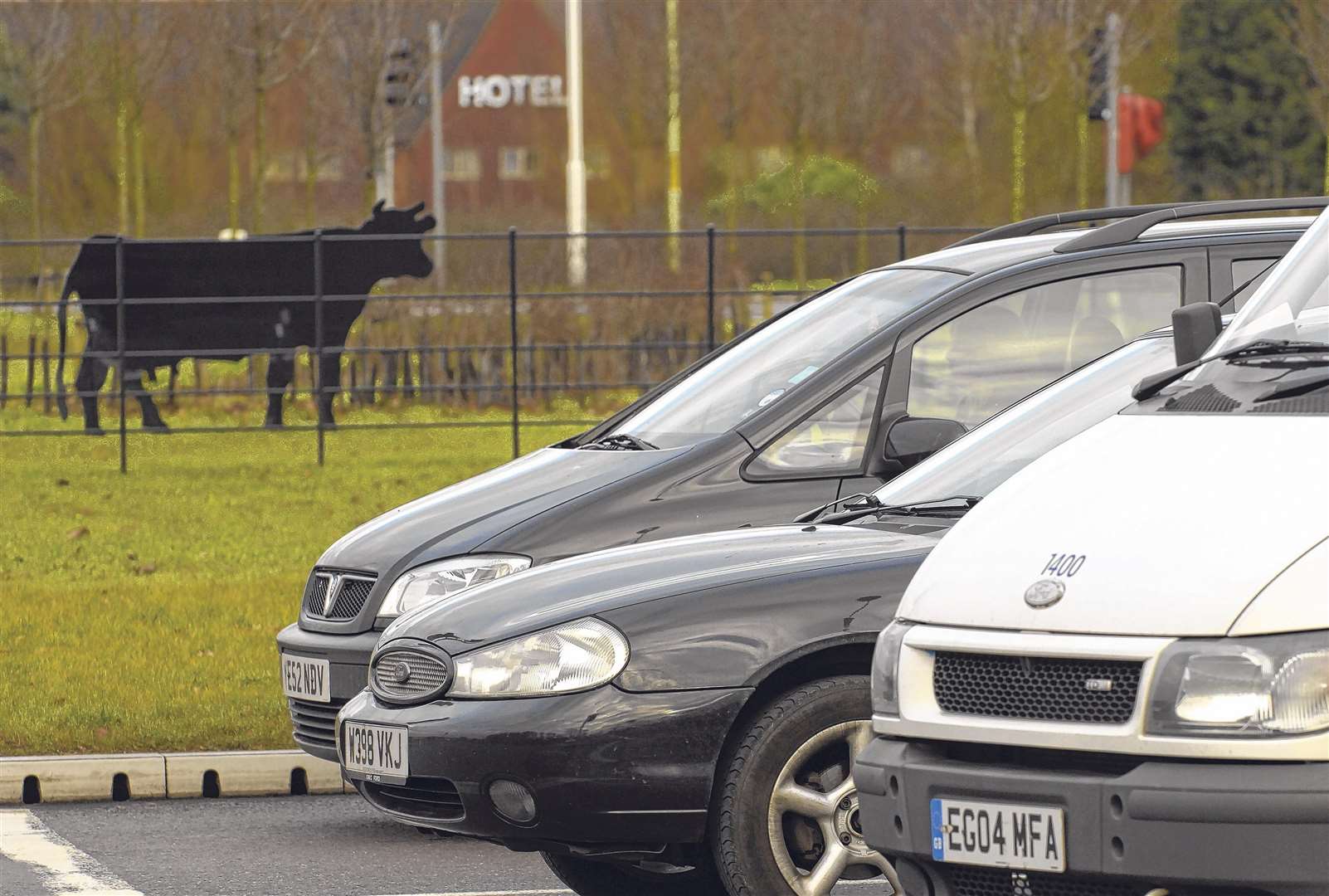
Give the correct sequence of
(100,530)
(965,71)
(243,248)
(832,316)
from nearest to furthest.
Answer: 1. (832,316)
2. (100,530)
3. (243,248)
4. (965,71)

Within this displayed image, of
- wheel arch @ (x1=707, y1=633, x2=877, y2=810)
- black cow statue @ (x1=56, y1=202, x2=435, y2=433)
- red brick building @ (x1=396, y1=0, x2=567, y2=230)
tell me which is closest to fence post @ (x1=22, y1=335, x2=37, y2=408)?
black cow statue @ (x1=56, y1=202, x2=435, y2=433)

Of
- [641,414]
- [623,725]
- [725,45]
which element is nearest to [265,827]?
[641,414]

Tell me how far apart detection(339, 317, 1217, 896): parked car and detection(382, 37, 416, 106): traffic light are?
2488 centimetres

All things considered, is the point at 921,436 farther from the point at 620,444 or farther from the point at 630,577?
the point at 630,577

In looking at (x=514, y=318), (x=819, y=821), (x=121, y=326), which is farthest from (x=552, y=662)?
(x=121, y=326)

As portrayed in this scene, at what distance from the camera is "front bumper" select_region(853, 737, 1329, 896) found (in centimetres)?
392

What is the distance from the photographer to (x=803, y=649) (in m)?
5.52

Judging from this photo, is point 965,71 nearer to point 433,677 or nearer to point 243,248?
point 243,248

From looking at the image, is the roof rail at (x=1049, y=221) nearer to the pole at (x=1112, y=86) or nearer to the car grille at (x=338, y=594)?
the car grille at (x=338, y=594)

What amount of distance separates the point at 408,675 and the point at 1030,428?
1.84 meters

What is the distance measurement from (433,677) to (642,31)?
35.9 m

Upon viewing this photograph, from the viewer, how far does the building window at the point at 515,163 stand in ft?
218

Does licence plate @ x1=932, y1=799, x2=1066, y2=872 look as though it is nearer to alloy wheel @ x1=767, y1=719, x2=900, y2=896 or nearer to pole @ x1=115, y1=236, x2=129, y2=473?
alloy wheel @ x1=767, y1=719, x2=900, y2=896

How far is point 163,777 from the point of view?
8.20 m
